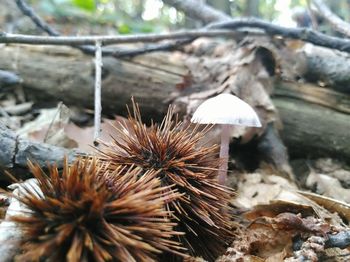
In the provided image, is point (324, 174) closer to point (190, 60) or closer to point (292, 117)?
point (292, 117)

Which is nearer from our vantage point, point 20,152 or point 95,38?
point 20,152

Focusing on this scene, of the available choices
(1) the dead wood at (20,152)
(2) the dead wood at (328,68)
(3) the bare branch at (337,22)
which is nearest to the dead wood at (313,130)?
(2) the dead wood at (328,68)

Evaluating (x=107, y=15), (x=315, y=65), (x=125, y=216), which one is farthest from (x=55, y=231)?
(x=107, y=15)

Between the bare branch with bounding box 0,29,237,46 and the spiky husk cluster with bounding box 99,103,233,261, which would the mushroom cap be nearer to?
the spiky husk cluster with bounding box 99,103,233,261

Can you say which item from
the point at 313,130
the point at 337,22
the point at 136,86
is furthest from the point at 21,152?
the point at 337,22

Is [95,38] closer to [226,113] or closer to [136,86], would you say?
[136,86]

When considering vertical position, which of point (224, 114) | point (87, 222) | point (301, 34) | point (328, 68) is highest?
point (301, 34)

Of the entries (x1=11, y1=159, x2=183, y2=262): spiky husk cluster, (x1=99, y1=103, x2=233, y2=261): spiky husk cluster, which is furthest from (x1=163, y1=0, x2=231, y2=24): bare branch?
(x1=11, y1=159, x2=183, y2=262): spiky husk cluster
